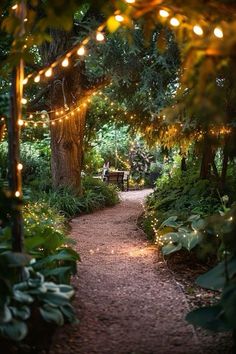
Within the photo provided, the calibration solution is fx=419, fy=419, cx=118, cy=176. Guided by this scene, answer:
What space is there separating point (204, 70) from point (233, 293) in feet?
4.87

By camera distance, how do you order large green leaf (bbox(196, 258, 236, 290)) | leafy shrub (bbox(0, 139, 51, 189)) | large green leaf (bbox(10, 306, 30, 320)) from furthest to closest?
leafy shrub (bbox(0, 139, 51, 189)) → large green leaf (bbox(196, 258, 236, 290)) → large green leaf (bbox(10, 306, 30, 320))

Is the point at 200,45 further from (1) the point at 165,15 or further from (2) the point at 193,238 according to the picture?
(2) the point at 193,238

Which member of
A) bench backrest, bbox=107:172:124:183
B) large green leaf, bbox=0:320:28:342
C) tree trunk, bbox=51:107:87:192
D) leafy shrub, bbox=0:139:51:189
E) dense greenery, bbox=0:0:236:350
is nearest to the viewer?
dense greenery, bbox=0:0:236:350

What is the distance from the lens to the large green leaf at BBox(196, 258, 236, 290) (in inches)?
122

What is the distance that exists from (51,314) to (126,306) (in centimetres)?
150

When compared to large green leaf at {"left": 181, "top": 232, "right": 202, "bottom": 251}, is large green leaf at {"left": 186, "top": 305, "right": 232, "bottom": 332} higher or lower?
lower

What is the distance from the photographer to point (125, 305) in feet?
14.0

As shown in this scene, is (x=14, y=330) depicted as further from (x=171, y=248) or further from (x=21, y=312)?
(x=171, y=248)

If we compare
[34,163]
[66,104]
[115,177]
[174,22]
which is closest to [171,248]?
[174,22]

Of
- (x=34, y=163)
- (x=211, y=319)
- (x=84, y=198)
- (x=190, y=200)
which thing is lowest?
(x=211, y=319)

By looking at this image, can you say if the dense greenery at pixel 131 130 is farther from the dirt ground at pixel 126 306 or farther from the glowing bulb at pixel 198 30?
the dirt ground at pixel 126 306

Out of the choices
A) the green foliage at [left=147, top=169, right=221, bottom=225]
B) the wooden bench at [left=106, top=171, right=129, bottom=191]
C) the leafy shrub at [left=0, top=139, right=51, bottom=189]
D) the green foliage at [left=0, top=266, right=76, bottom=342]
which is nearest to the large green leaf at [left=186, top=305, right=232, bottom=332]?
the green foliage at [left=0, top=266, right=76, bottom=342]

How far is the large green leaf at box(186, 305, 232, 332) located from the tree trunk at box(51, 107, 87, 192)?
815cm

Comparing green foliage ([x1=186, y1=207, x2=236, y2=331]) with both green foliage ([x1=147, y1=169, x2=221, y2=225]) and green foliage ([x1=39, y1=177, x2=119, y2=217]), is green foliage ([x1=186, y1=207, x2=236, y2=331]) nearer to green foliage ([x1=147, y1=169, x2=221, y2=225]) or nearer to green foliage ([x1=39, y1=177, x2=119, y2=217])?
green foliage ([x1=147, y1=169, x2=221, y2=225])
